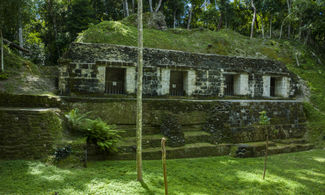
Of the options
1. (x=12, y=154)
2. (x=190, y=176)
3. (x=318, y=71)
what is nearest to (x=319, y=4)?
(x=318, y=71)

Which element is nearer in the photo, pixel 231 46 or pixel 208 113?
pixel 208 113

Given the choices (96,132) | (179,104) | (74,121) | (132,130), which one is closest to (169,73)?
(179,104)

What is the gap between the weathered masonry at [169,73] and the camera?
952 cm

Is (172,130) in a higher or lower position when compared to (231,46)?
lower

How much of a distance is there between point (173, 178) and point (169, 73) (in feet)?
21.5

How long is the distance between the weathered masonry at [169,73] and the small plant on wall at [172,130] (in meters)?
2.28

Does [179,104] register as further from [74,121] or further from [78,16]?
[78,16]

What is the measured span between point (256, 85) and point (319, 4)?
47.9 ft

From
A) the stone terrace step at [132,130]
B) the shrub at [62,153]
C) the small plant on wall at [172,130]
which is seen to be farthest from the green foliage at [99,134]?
the small plant on wall at [172,130]

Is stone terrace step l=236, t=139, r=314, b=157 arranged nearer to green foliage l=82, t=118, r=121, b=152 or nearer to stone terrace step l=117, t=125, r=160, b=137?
stone terrace step l=117, t=125, r=160, b=137

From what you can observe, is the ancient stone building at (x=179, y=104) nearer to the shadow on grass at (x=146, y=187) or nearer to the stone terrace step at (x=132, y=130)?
the stone terrace step at (x=132, y=130)

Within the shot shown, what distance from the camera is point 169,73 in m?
11.1

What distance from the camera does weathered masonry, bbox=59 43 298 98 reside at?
31.2 ft

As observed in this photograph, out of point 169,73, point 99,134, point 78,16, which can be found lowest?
point 99,134
